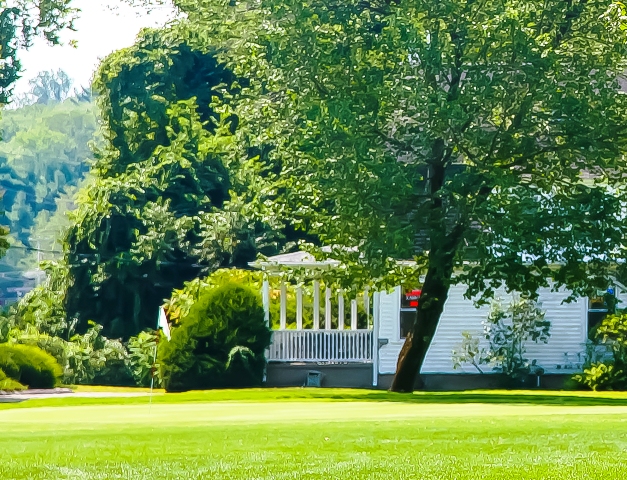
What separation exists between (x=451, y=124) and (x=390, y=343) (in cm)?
936

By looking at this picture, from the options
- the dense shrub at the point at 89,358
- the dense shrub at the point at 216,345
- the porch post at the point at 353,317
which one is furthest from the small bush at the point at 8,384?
the porch post at the point at 353,317

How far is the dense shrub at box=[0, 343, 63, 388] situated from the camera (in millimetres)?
29609

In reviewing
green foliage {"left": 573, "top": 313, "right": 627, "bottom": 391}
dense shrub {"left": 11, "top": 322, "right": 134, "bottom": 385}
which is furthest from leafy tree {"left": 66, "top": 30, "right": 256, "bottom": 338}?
green foliage {"left": 573, "top": 313, "right": 627, "bottom": 391}

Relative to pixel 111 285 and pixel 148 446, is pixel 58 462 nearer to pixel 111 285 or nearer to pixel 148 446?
pixel 148 446

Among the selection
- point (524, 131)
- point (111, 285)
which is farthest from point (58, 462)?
point (111, 285)

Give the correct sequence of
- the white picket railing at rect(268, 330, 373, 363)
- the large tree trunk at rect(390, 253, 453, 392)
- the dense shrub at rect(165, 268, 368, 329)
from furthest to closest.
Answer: the dense shrub at rect(165, 268, 368, 329) → the white picket railing at rect(268, 330, 373, 363) → the large tree trunk at rect(390, 253, 453, 392)

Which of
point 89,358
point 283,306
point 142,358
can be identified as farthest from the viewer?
point 89,358

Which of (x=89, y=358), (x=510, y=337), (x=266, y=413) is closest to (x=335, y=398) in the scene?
(x=266, y=413)

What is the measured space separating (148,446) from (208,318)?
620 inches

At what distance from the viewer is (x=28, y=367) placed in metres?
30.2

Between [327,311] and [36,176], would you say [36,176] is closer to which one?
[36,176]

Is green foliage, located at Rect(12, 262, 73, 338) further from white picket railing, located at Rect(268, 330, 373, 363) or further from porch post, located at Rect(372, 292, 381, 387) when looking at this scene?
porch post, located at Rect(372, 292, 381, 387)

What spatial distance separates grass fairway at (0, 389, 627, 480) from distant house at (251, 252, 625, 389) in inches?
434

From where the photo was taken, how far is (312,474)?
1048 cm
